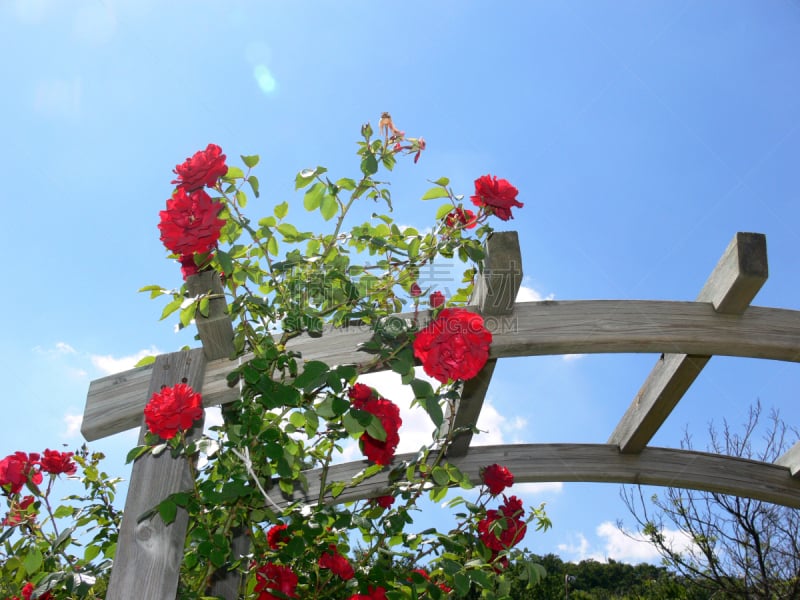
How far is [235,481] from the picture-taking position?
187cm

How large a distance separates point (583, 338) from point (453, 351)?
1.15 meters

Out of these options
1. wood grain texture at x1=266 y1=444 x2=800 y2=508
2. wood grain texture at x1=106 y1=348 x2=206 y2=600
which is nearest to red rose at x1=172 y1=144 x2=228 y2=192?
wood grain texture at x1=106 y1=348 x2=206 y2=600

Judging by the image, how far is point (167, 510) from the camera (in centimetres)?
188

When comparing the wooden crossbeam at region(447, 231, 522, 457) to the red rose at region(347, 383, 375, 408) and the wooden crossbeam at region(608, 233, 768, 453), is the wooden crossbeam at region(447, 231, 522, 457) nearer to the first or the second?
the red rose at region(347, 383, 375, 408)

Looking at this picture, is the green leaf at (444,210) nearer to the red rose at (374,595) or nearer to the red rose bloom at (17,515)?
the red rose at (374,595)

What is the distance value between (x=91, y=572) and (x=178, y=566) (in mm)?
324

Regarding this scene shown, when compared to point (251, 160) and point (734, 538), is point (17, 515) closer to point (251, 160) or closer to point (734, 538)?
point (251, 160)

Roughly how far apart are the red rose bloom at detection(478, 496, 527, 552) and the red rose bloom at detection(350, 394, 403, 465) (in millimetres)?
523

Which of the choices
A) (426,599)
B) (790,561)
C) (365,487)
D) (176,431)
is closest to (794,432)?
(790,561)

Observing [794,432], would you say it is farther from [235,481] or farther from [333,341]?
[235,481]

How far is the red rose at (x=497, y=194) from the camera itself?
2.13 meters

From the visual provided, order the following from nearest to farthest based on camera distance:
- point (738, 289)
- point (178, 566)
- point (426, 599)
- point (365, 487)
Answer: point (178, 566) → point (426, 599) → point (738, 289) → point (365, 487)

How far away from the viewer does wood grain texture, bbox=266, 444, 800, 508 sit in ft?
12.9

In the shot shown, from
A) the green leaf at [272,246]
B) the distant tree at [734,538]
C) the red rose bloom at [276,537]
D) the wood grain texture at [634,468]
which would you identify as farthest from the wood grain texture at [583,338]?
the distant tree at [734,538]
